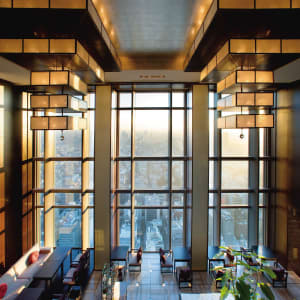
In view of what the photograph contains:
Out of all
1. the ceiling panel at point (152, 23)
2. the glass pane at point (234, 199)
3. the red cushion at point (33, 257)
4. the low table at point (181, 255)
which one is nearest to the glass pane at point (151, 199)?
the low table at point (181, 255)

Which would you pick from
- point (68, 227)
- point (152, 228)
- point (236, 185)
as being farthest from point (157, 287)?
point (236, 185)

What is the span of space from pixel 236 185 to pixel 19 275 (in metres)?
8.83

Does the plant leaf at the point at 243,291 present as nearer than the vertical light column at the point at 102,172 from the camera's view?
Yes

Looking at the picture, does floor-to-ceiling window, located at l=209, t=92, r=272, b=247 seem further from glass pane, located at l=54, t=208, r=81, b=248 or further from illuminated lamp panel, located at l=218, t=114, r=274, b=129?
glass pane, located at l=54, t=208, r=81, b=248

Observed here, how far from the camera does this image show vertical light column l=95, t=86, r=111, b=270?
30.6 feet

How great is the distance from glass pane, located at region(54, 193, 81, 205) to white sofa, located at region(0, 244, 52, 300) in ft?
Answer: 6.69

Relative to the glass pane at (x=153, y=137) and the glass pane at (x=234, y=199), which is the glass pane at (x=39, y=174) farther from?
the glass pane at (x=234, y=199)

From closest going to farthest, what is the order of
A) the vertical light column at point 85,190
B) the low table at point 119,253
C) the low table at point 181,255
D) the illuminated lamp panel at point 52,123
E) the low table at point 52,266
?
the illuminated lamp panel at point 52,123
the low table at point 52,266
the low table at point 181,255
the low table at point 119,253
the vertical light column at point 85,190

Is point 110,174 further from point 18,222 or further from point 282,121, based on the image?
point 282,121

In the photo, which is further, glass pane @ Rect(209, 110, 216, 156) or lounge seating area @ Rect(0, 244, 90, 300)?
glass pane @ Rect(209, 110, 216, 156)

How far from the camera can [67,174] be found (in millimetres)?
10273

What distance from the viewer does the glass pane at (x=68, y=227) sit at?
1022 centimetres

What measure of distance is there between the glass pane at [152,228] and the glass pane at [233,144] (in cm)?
361

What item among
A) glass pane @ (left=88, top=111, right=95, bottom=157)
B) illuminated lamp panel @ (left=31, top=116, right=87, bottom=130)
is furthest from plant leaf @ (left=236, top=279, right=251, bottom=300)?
glass pane @ (left=88, top=111, right=95, bottom=157)
